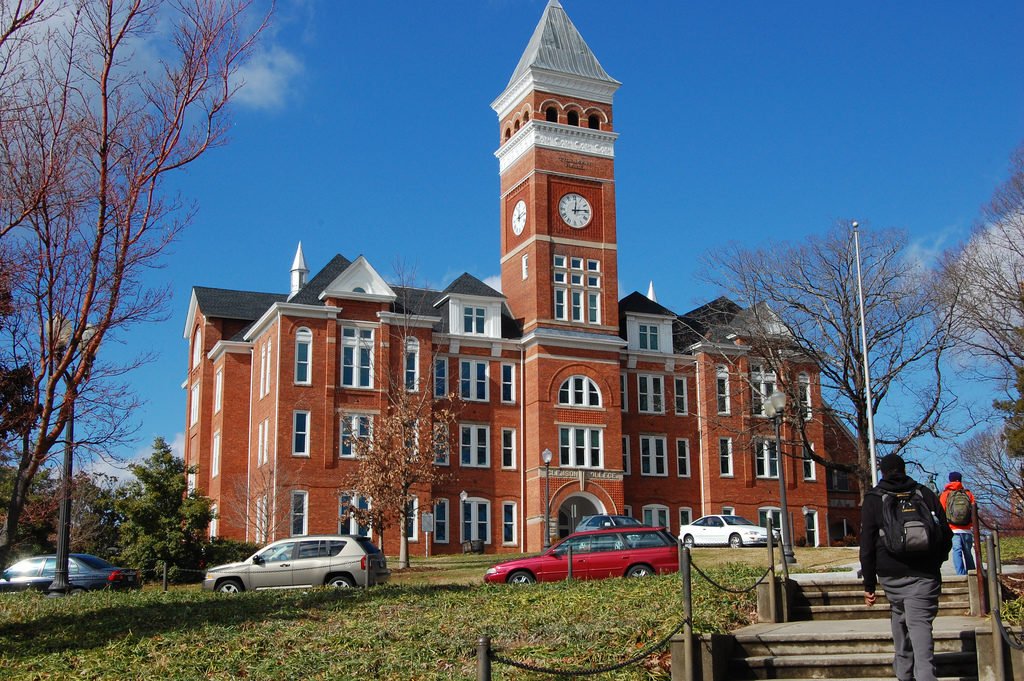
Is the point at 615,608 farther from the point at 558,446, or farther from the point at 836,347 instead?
the point at 558,446

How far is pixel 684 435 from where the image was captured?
57906mm

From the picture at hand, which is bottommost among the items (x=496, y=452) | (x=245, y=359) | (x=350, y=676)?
(x=350, y=676)

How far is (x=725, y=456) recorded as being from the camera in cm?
5800

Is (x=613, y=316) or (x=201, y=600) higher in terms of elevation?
(x=613, y=316)

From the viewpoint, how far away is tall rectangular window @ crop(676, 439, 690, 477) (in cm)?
5731

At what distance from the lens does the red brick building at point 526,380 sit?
4888 centimetres

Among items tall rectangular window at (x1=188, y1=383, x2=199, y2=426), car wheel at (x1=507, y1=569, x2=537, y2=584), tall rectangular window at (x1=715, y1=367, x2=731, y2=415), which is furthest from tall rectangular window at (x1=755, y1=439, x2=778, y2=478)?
car wheel at (x1=507, y1=569, x2=537, y2=584)

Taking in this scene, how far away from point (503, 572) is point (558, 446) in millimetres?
26558

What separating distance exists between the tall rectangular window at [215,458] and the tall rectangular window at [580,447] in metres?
15.8

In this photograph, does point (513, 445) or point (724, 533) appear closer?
point (724, 533)

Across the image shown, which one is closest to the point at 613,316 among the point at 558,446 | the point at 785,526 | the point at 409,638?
the point at 558,446

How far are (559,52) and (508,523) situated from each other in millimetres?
23262

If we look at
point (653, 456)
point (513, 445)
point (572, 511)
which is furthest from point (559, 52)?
point (572, 511)

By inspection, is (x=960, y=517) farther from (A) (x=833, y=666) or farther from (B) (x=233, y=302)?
(B) (x=233, y=302)
